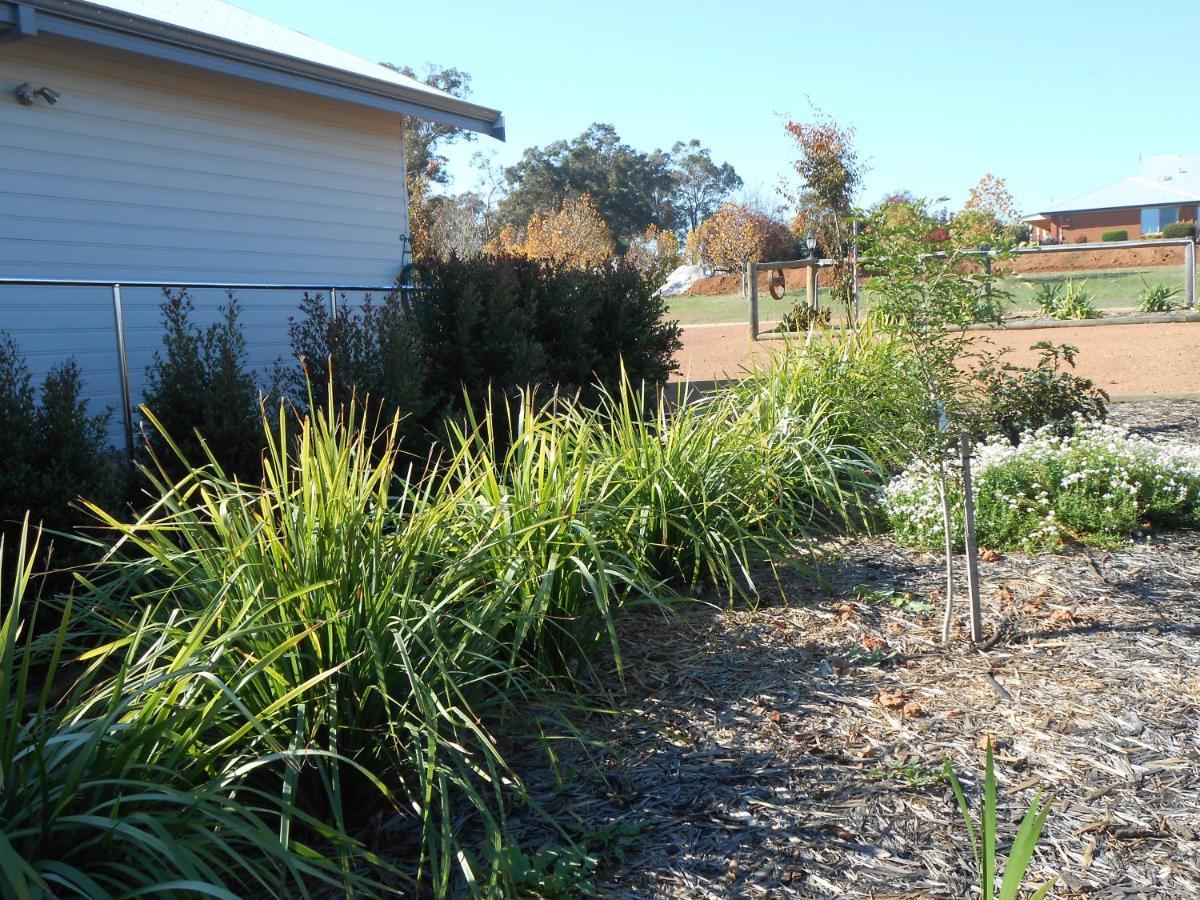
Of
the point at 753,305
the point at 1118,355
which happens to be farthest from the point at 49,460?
the point at 1118,355

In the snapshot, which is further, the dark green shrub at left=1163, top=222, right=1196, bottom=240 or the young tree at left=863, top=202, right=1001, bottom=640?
the dark green shrub at left=1163, top=222, right=1196, bottom=240

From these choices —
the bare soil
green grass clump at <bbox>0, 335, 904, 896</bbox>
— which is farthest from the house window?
green grass clump at <bbox>0, 335, 904, 896</bbox>

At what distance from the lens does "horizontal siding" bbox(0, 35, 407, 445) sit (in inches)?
285

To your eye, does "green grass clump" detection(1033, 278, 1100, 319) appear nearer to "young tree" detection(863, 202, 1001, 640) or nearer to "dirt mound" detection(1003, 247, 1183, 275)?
"dirt mound" detection(1003, 247, 1183, 275)

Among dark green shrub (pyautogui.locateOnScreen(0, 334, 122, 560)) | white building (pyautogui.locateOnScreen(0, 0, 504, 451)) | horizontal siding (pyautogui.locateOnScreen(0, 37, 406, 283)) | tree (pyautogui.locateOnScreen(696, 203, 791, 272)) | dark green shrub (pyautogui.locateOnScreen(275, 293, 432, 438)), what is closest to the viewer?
dark green shrub (pyautogui.locateOnScreen(0, 334, 122, 560))

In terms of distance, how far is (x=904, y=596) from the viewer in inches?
182

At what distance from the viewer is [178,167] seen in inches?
340

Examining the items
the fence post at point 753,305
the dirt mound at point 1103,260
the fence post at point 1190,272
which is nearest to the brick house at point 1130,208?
the dirt mound at point 1103,260

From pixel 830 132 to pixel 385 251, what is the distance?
1120 cm

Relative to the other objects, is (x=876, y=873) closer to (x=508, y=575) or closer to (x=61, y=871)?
(x=508, y=575)

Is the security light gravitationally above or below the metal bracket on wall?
below

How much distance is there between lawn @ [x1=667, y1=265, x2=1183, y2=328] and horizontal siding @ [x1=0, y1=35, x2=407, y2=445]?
11.6 m

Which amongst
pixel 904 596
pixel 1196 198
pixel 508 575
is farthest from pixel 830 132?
pixel 1196 198

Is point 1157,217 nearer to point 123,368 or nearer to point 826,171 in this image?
point 826,171
